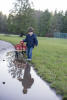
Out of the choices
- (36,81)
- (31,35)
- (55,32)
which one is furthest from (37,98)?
(55,32)

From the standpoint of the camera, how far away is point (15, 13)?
5784cm

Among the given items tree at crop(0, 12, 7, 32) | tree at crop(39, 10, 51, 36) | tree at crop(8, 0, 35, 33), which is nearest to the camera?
tree at crop(8, 0, 35, 33)

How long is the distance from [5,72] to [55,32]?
7499cm

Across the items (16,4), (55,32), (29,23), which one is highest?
(16,4)

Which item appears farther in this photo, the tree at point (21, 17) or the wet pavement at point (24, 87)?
the tree at point (21, 17)

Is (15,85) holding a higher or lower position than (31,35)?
lower

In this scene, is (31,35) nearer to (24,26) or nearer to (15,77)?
(15,77)

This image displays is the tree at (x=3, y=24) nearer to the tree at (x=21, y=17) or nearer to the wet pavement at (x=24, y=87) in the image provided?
the tree at (x=21, y=17)

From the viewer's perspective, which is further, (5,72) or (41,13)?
(41,13)

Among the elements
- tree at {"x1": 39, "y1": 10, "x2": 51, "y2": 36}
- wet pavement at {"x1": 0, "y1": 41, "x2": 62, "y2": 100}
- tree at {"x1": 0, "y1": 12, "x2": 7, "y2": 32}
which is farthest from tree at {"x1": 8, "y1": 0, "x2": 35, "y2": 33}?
wet pavement at {"x1": 0, "y1": 41, "x2": 62, "y2": 100}

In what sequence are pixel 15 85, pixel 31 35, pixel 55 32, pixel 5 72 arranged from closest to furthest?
pixel 15 85 → pixel 5 72 → pixel 31 35 → pixel 55 32

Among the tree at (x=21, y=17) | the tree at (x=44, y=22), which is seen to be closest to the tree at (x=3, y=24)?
the tree at (x=44, y=22)

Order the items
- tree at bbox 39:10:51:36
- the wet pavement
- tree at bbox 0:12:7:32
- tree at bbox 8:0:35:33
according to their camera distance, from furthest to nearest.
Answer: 1. tree at bbox 0:12:7:32
2. tree at bbox 39:10:51:36
3. tree at bbox 8:0:35:33
4. the wet pavement

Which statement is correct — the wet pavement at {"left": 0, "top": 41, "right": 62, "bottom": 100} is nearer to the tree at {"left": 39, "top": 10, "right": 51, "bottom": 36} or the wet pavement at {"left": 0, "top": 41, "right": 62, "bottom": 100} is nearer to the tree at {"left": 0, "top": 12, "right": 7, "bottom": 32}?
the tree at {"left": 39, "top": 10, "right": 51, "bottom": 36}
